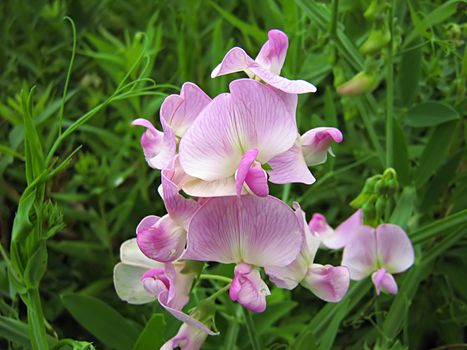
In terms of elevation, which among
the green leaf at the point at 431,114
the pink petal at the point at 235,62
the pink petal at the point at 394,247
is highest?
the pink petal at the point at 235,62

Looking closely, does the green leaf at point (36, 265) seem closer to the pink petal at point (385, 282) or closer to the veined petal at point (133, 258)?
the veined petal at point (133, 258)

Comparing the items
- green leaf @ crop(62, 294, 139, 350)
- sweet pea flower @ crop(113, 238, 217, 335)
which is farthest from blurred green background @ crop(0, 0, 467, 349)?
sweet pea flower @ crop(113, 238, 217, 335)

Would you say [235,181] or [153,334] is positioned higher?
[235,181]

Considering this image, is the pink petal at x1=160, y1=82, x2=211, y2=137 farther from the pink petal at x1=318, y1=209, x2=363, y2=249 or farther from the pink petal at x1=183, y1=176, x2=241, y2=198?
the pink petal at x1=318, y1=209, x2=363, y2=249

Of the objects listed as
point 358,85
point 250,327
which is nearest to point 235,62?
point 250,327

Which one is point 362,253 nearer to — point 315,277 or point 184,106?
point 315,277

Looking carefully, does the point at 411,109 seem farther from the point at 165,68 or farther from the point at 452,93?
the point at 165,68

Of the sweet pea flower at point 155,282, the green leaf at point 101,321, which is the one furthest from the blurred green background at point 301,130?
the sweet pea flower at point 155,282

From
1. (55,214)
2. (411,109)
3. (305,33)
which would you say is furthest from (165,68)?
(55,214)
